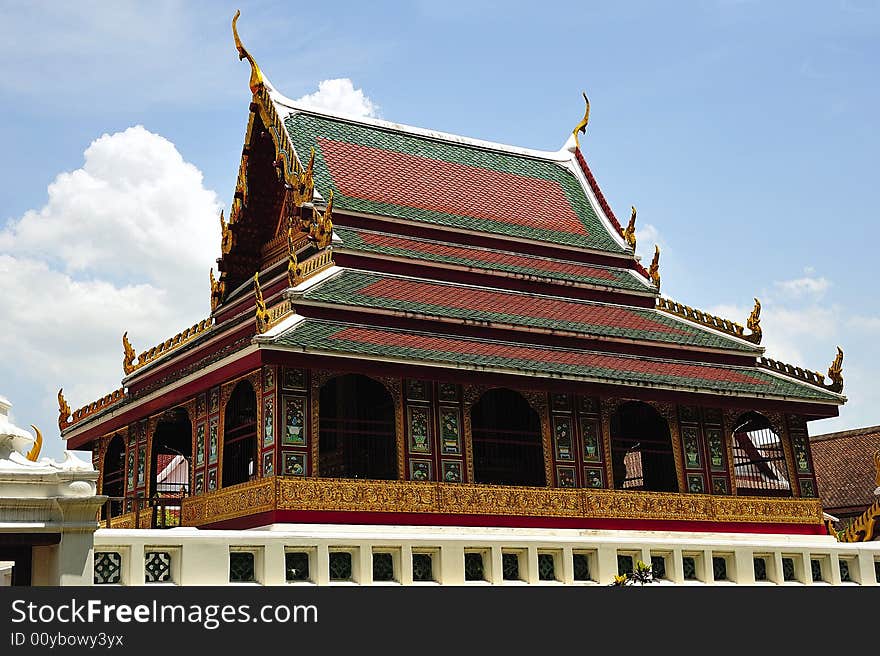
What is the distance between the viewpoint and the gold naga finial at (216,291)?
2955 cm

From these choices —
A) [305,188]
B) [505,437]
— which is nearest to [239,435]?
[305,188]

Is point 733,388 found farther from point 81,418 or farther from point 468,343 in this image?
point 81,418

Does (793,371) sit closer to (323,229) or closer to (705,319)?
(705,319)

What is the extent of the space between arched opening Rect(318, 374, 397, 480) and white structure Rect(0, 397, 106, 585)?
13.1 m

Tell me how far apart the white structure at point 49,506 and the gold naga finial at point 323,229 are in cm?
1213

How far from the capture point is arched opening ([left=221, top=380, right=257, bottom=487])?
24172mm

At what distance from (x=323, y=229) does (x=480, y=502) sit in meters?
6.83

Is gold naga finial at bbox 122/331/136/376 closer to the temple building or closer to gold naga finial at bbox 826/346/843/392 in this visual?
the temple building

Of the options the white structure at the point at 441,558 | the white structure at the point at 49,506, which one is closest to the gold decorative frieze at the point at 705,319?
the white structure at the point at 441,558

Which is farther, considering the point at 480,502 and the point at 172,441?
the point at 172,441

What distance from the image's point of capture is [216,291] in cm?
2972

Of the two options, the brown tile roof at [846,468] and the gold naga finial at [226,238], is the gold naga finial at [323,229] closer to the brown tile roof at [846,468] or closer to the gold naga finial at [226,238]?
the gold naga finial at [226,238]

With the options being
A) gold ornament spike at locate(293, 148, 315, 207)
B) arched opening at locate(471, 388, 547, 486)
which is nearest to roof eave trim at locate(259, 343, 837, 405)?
arched opening at locate(471, 388, 547, 486)
